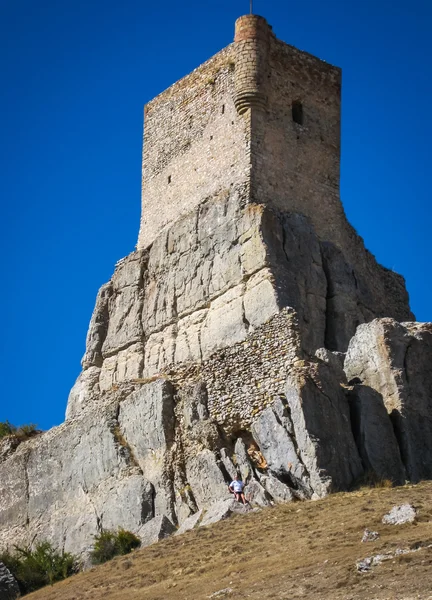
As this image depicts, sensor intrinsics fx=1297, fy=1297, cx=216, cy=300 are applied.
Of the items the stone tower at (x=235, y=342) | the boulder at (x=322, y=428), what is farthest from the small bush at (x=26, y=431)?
the boulder at (x=322, y=428)

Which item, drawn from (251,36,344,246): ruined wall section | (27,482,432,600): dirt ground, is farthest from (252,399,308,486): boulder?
(251,36,344,246): ruined wall section

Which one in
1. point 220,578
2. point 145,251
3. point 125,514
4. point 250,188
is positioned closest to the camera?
point 220,578

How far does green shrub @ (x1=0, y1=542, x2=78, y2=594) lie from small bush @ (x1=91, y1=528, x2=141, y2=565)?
92 cm

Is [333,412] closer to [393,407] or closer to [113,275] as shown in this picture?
[393,407]

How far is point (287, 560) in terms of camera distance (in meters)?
21.2

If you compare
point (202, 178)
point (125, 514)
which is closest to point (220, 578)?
point (125, 514)

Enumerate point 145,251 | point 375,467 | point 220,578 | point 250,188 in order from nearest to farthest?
point 220,578 < point 375,467 < point 250,188 < point 145,251

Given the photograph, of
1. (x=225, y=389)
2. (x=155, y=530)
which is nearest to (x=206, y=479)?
(x=155, y=530)

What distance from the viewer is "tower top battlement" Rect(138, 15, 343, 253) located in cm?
3953

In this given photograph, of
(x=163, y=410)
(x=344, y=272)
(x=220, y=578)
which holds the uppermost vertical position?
(x=344, y=272)

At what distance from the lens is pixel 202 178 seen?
1607 inches

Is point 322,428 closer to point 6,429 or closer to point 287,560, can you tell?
point 287,560

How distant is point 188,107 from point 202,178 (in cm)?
350

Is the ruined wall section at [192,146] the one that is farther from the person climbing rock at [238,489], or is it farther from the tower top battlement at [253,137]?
the person climbing rock at [238,489]
